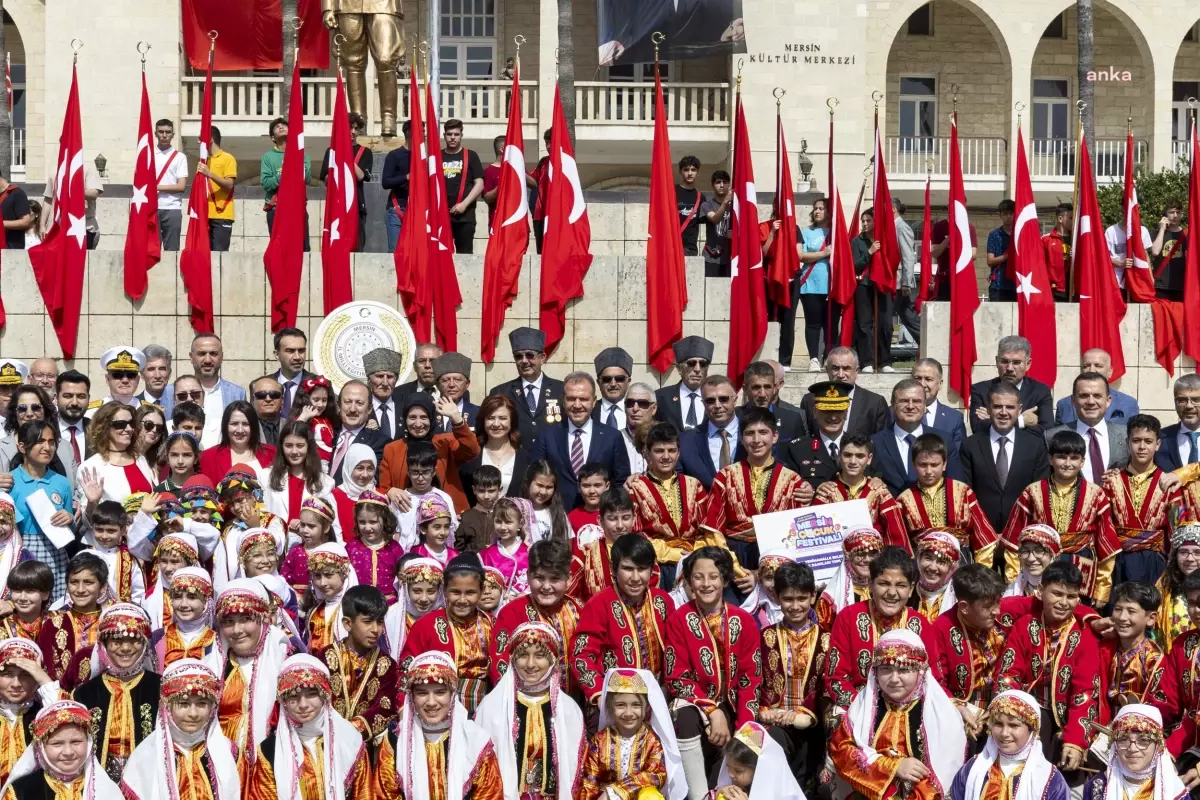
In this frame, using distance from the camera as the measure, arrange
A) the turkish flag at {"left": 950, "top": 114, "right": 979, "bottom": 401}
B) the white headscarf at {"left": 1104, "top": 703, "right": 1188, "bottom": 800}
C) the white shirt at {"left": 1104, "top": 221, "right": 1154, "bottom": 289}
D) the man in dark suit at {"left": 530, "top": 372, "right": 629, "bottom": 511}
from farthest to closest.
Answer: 1. the white shirt at {"left": 1104, "top": 221, "right": 1154, "bottom": 289}
2. the turkish flag at {"left": 950, "top": 114, "right": 979, "bottom": 401}
3. the man in dark suit at {"left": 530, "top": 372, "right": 629, "bottom": 511}
4. the white headscarf at {"left": 1104, "top": 703, "right": 1188, "bottom": 800}

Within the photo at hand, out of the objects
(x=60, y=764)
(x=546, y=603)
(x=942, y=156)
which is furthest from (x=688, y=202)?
(x=942, y=156)

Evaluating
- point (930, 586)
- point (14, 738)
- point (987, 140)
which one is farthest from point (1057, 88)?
point (14, 738)

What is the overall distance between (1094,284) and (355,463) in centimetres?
602

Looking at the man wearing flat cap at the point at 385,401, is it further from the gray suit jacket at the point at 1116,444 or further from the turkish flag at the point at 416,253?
the gray suit jacket at the point at 1116,444

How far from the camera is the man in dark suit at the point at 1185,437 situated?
11.0m

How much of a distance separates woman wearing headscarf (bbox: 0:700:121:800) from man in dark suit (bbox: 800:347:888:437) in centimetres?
509

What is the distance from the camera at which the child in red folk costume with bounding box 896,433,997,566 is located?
1025cm

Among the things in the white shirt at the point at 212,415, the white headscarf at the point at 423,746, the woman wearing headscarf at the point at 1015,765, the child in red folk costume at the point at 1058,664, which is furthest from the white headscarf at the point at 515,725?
the white shirt at the point at 212,415

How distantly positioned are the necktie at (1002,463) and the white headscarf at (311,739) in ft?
13.7

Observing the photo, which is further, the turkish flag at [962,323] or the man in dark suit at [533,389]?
the turkish flag at [962,323]

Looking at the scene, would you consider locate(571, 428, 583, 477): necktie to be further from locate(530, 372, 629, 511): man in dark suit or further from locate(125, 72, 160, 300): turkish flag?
locate(125, 72, 160, 300): turkish flag

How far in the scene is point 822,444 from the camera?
10.9m

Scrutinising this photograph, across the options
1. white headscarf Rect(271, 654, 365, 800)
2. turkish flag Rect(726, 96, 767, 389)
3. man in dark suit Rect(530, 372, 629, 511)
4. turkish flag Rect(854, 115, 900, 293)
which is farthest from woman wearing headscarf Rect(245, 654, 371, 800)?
turkish flag Rect(854, 115, 900, 293)

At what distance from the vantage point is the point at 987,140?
35625 mm
